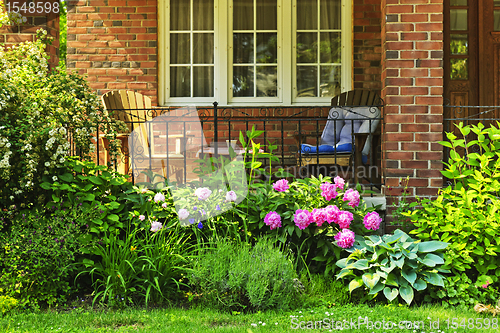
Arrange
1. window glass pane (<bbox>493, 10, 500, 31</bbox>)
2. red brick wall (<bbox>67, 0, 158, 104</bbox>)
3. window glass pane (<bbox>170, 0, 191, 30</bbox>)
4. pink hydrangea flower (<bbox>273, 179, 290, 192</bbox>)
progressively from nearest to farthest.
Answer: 1. pink hydrangea flower (<bbox>273, 179, 290, 192</bbox>)
2. window glass pane (<bbox>493, 10, 500, 31</bbox>)
3. red brick wall (<bbox>67, 0, 158, 104</bbox>)
4. window glass pane (<bbox>170, 0, 191, 30</bbox>)

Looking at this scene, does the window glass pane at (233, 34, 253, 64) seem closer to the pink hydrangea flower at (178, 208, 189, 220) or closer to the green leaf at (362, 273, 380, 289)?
the pink hydrangea flower at (178, 208, 189, 220)

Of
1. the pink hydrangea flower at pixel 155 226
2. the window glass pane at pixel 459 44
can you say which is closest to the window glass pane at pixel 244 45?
the window glass pane at pixel 459 44

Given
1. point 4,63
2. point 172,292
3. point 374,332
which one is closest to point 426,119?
point 374,332

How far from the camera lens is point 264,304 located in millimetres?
2559

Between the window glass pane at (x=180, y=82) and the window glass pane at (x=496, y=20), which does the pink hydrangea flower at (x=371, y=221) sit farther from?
the window glass pane at (x=496, y=20)

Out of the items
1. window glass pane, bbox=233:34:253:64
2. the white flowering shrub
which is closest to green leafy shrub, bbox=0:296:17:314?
the white flowering shrub

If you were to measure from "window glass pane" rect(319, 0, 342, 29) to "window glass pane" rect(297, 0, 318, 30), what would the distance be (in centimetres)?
7

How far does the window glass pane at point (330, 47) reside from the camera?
513 centimetres

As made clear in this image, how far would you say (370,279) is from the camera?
2.60 m

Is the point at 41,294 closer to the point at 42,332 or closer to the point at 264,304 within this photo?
the point at 42,332

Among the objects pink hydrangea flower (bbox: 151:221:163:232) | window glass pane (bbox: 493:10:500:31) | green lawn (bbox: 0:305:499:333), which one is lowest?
green lawn (bbox: 0:305:499:333)

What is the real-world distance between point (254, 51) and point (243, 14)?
0.47m

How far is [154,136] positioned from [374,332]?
3542 mm

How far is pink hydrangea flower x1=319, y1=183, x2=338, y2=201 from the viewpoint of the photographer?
116 inches
